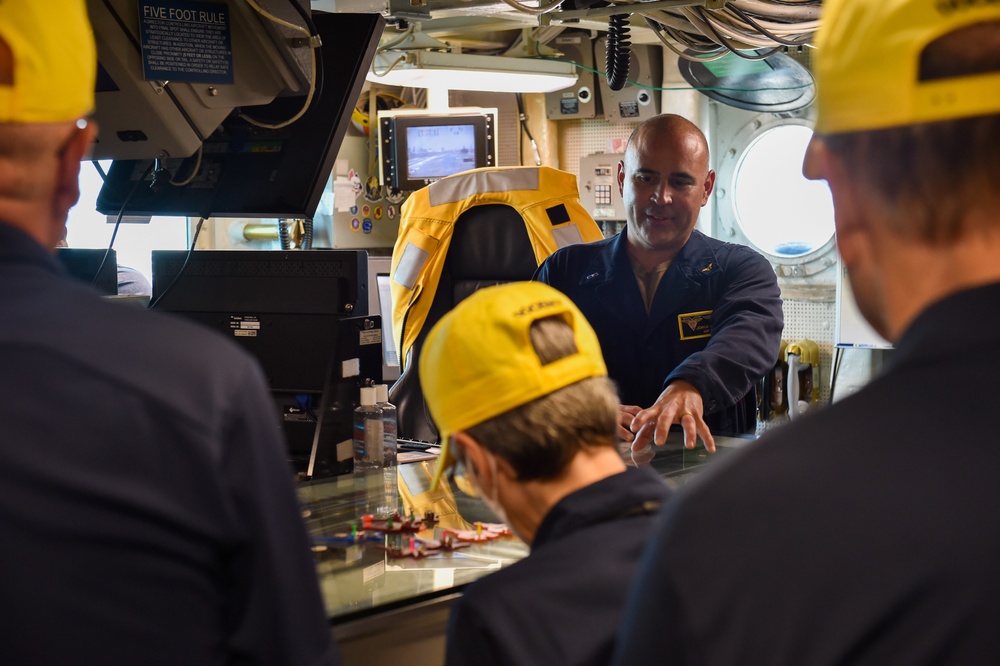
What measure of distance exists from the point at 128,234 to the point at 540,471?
4558 mm

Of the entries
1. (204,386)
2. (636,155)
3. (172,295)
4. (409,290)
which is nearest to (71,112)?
(204,386)

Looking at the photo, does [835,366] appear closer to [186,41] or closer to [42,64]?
[186,41]

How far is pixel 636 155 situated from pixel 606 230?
307 cm

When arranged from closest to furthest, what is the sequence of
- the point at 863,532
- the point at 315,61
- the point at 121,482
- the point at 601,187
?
the point at 863,532, the point at 121,482, the point at 315,61, the point at 601,187

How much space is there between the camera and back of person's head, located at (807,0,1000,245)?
0.72m

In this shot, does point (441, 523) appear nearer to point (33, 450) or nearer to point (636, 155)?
point (33, 450)

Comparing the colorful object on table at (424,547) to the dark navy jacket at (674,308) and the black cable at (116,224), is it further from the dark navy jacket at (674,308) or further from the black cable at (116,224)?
the dark navy jacket at (674,308)

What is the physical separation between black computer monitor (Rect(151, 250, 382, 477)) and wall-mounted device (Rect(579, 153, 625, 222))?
367 cm

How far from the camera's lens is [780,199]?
5.90 m

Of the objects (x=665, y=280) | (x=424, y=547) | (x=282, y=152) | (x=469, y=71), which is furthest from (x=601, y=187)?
(x=424, y=547)

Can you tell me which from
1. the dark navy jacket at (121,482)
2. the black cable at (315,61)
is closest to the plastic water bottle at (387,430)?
the black cable at (315,61)

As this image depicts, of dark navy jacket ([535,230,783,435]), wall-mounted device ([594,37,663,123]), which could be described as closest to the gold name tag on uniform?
dark navy jacket ([535,230,783,435])

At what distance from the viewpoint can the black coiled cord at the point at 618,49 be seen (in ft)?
10.1

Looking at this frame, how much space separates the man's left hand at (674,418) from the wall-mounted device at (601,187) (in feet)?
11.9
